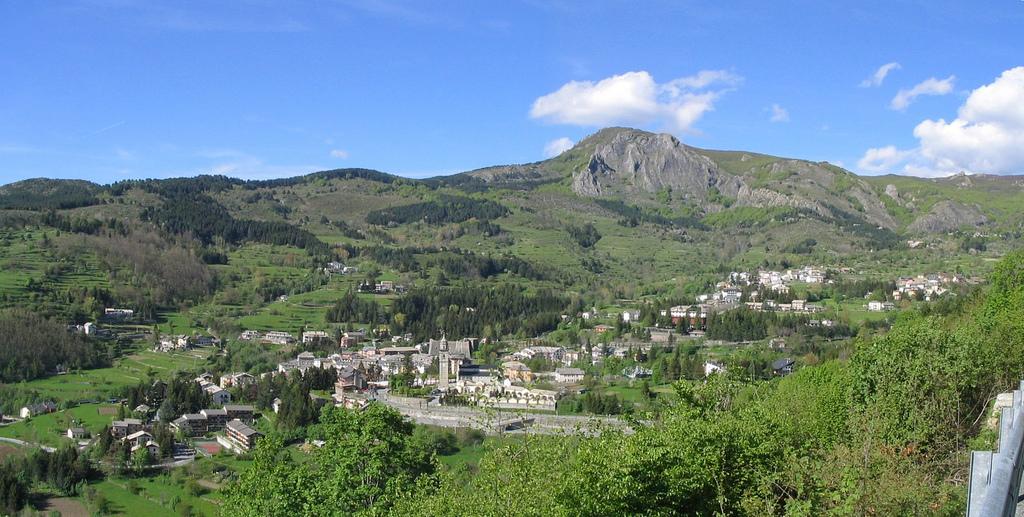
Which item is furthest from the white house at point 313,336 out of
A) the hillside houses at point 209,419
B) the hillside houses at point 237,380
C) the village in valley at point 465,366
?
the hillside houses at point 209,419

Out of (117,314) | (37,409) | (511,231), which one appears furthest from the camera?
(511,231)

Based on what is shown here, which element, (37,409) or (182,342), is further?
(182,342)

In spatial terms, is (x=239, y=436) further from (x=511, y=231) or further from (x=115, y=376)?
(x=511, y=231)

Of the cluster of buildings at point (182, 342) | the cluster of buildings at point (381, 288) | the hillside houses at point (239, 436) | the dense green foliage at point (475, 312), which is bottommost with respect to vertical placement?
the hillside houses at point (239, 436)

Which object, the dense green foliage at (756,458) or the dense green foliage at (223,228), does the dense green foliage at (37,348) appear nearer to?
the dense green foliage at (756,458)

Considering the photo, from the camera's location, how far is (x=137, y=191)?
163625 mm

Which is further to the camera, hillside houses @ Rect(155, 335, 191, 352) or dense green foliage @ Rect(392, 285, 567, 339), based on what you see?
dense green foliage @ Rect(392, 285, 567, 339)

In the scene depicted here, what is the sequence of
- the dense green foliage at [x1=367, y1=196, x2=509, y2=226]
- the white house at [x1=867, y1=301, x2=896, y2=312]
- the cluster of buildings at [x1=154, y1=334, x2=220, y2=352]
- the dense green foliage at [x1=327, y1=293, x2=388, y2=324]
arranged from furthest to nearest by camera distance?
the dense green foliage at [x1=367, y1=196, x2=509, y2=226] → the dense green foliage at [x1=327, y1=293, x2=388, y2=324] → the white house at [x1=867, y1=301, x2=896, y2=312] → the cluster of buildings at [x1=154, y1=334, x2=220, y2=352]

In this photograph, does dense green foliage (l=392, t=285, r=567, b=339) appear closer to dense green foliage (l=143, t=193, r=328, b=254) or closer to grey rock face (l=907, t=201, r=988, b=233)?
dense green foliage (l=143, t=193, r=328, b=254)

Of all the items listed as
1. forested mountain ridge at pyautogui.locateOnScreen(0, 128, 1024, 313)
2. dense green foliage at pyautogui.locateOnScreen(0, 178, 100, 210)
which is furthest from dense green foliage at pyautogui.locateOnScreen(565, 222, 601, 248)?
dense green foliage at pyautogui.locateOnScreen(0, 178, 100, 210)

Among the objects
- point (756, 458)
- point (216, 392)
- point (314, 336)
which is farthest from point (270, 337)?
point (756, 458)

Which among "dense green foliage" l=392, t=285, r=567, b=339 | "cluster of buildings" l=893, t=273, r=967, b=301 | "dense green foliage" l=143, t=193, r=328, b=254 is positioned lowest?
"dense green foliage" l=392, t=285, r=567, b=339

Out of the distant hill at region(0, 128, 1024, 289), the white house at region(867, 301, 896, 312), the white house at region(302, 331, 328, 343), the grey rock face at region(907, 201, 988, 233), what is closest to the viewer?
the white house at region(867, 301, 896, 312)

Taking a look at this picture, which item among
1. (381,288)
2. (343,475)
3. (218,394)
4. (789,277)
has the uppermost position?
(789,277)
